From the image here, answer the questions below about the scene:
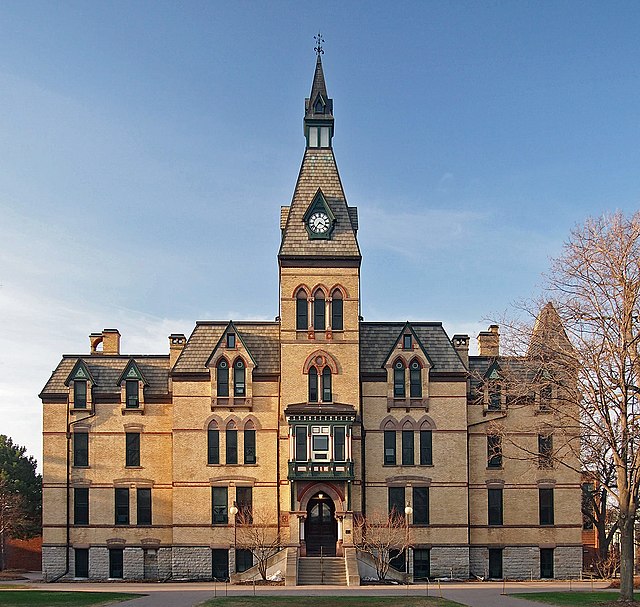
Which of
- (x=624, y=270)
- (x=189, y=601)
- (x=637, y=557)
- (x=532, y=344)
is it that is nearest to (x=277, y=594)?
(x=189, y=601)

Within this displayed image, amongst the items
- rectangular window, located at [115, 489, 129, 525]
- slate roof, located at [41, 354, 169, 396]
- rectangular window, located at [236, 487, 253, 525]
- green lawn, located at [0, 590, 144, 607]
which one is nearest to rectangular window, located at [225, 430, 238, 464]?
rectangular window, located at [236, 487, 253, 525]

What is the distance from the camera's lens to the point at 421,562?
54531 mm

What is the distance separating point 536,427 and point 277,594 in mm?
21039

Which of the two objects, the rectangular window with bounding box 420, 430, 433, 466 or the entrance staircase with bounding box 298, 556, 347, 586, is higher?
the rectangular window with bounding box 420, 430, 433, 466

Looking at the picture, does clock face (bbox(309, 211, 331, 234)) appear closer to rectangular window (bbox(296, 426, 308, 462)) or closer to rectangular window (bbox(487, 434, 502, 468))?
rectangular window (bbox(296, 426, 308, 462))

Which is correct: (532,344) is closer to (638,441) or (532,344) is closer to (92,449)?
(638,441)

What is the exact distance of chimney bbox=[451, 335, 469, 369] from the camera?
2263 inches

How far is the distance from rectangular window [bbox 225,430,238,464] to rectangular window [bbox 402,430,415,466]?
9.48 m

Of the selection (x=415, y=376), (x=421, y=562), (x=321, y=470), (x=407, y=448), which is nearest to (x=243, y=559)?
(x=321, y=470)

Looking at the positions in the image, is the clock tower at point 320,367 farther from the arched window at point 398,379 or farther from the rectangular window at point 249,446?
the arched window at point 398,379

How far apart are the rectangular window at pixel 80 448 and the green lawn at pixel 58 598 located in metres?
12.9

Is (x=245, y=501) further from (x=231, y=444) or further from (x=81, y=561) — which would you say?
(x=81, y=561)

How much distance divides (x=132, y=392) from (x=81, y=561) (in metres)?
10.0

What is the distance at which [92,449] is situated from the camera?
56156mm
